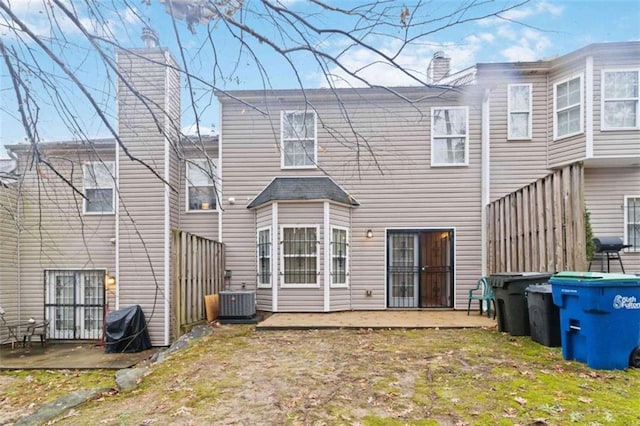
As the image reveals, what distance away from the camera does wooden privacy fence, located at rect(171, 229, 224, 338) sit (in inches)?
273

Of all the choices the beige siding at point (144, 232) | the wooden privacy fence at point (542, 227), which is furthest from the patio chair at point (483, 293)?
the beige siding at point (144, 232)

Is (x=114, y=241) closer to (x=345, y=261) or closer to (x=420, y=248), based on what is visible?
(x=345, y=261)

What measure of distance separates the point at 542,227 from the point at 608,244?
3.41m

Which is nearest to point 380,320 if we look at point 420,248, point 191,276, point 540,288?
point 420,248

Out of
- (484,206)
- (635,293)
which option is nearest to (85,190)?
(484,206)

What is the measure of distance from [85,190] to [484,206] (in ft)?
35.2

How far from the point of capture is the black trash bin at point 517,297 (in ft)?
19.1

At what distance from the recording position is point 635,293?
4.08 meters

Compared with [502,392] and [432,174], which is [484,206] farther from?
[502,392]

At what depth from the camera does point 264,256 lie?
374 inches

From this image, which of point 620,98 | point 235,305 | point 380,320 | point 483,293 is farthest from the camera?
point 483,293

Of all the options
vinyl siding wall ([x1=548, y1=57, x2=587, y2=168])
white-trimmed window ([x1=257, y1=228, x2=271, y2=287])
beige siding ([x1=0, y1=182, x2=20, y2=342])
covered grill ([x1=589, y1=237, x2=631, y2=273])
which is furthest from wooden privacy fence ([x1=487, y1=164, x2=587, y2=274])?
beige siding ([x1=0, y1=182, x2=20, y2=342])

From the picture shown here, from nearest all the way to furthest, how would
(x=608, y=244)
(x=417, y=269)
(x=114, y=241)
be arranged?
(x=608, y=244)
(x=417, y=269)
(x=114, y=241)

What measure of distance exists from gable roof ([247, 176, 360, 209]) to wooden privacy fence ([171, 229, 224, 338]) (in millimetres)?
1691
